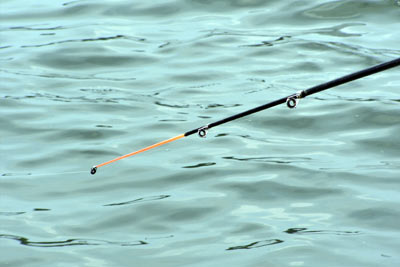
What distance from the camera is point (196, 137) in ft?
20.7

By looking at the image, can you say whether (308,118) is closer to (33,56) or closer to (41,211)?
(41,211)

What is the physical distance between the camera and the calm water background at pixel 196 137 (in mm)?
4723

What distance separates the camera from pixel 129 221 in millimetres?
5000

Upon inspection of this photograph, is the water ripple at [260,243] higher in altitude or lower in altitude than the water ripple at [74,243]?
higher

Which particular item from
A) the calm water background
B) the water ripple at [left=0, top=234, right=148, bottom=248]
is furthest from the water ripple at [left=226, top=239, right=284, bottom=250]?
the water ripple at [left=0, top=234, right=148, bottom=248]

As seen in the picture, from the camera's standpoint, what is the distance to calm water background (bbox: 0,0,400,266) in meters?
4.72

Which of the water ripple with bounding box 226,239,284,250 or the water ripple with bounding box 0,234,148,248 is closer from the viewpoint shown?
the water ripple with bounding box 226,239,284,250

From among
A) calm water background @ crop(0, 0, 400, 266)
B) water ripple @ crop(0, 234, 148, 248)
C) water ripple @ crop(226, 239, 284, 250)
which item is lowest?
water ripple @ crop(0, 234, 148, 248)

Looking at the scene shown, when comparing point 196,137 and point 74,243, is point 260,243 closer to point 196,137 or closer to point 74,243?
point 74,243

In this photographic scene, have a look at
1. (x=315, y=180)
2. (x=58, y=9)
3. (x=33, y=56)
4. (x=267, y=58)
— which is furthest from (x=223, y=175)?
(x=58, y=9)

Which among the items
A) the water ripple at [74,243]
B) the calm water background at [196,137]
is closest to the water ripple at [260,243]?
the calm water background at [196,137]

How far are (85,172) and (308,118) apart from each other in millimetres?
1830

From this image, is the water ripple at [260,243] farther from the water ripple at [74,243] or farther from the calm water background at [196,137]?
the water ripple at [74,243]

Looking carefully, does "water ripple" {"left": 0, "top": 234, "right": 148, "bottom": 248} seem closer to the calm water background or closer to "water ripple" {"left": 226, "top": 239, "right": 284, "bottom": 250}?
the calm water background
